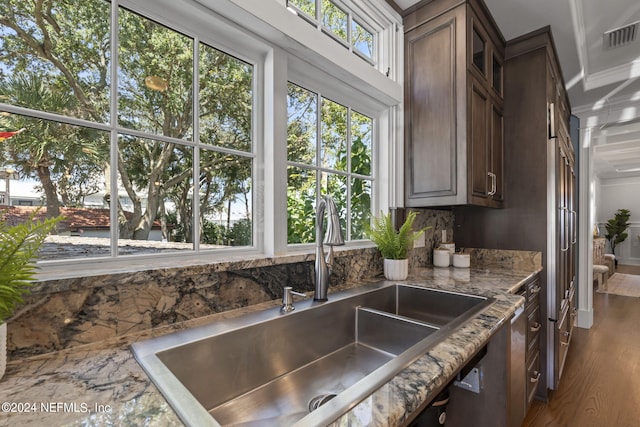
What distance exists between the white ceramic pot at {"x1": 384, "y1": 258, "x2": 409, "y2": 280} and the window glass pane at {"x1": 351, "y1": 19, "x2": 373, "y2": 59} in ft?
4.08

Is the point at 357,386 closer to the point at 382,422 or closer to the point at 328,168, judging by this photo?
the point at 382,422

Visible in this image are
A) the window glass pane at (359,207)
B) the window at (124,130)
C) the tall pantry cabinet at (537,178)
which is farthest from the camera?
the tall pantry cabinet at (537,178)

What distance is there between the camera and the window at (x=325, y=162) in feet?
5.03

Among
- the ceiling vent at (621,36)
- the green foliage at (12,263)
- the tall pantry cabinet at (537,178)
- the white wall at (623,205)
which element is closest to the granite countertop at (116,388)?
the green foliage at (12,263)

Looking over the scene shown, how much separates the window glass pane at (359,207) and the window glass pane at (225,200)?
28.8 inches

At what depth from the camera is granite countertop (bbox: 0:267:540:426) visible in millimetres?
501

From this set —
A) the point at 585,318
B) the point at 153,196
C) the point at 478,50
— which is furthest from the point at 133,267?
the point at 585,318

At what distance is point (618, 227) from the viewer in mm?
8312

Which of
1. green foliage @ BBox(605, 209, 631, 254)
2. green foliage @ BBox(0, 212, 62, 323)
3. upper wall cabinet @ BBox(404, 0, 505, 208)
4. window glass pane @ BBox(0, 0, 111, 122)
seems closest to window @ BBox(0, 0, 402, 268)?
window glass pane @ BBox(0, 0, 111, 122)

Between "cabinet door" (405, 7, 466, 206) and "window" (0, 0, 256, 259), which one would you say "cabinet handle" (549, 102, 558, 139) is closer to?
"cabinet door" (405, 7, 466, 206)

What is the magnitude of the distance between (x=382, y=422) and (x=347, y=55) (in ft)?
5.16

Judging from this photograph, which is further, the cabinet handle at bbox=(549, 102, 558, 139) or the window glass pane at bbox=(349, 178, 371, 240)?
the cabinet handle at bbox=(549, 102, 558, 139)

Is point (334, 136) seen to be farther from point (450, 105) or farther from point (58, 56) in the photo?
point (58, 56)

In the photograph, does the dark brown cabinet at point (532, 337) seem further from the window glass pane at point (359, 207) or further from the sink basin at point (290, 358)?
the window glass pane at point (359, 207)
